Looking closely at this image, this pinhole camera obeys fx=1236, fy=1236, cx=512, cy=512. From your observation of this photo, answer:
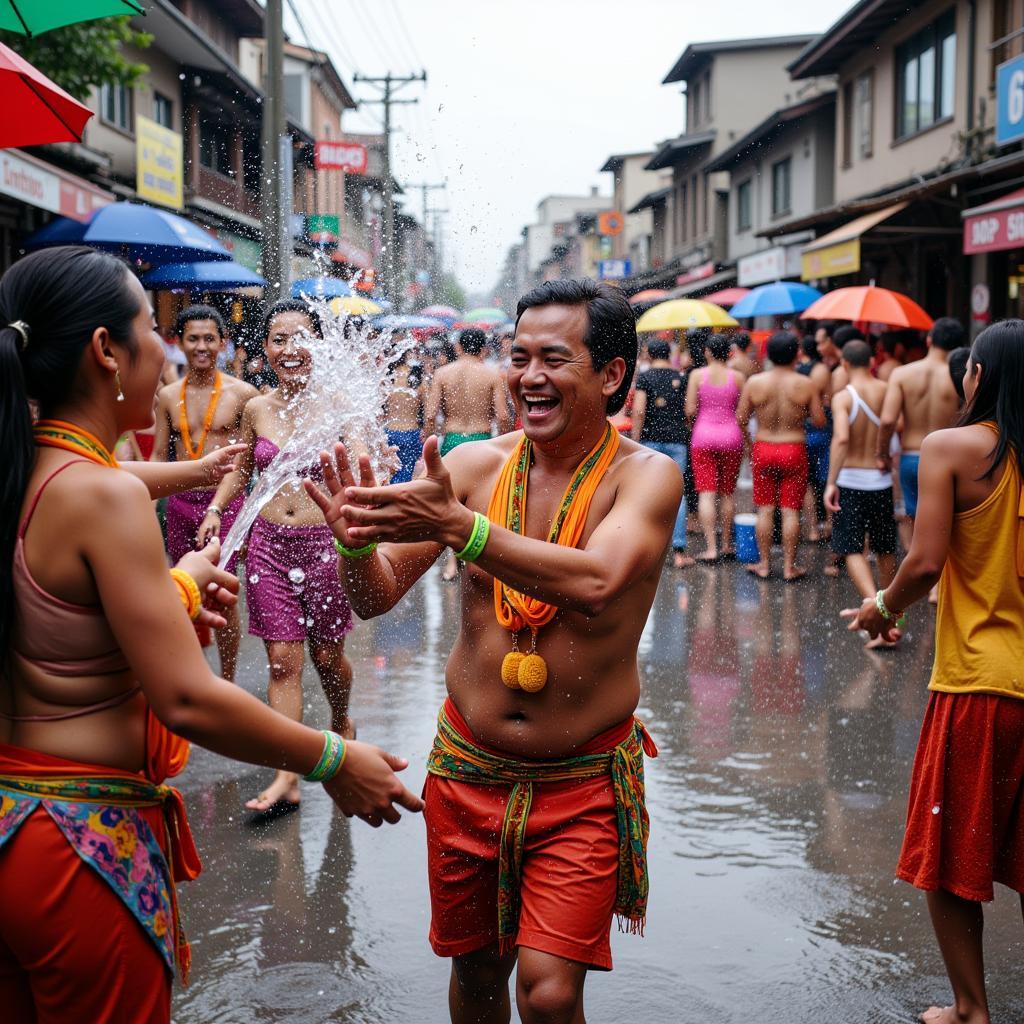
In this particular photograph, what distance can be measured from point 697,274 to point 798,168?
Result: 25.4 ft

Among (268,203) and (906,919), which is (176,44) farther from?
(906,919)

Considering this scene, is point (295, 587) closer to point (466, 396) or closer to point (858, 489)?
point (858, 489)

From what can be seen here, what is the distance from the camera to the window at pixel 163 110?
2456 centimetres

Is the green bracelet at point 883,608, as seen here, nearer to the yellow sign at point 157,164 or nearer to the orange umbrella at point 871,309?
the orange umbrella at point 871,309

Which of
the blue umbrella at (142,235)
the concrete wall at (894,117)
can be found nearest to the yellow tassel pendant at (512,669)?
the blue umbrella at (142,235)

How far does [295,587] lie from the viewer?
17.8ft

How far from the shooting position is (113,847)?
221 cm

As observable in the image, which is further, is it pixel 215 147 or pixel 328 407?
pixel 215 147

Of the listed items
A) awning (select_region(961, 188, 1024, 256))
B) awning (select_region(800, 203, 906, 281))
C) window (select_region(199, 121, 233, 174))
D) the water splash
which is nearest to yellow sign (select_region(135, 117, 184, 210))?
window (select_region(199, 121, 233, 174))

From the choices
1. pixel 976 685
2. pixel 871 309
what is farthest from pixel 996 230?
pixel 976 685

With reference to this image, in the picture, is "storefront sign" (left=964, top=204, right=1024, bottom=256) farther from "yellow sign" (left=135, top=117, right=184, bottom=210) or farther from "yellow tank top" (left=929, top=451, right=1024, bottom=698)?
"yellow sign" (left=135, top=117, right=184, bottom=210)

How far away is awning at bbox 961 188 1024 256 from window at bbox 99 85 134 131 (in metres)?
14.6

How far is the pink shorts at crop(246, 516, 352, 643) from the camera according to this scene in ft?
17.8

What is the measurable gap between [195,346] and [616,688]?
14.6 ft
